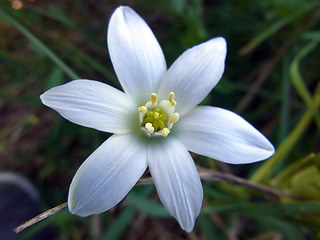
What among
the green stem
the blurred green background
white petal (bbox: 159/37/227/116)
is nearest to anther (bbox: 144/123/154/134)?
white petal (bbox: 159/37/227/116)

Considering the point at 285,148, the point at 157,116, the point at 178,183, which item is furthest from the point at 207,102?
the point at 178,183

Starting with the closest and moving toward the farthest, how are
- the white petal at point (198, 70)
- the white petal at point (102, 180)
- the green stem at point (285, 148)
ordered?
1. the white petal at point (102, 180)
2. the white petal at point (198, 70)
3. the green stem at point (285, 148)

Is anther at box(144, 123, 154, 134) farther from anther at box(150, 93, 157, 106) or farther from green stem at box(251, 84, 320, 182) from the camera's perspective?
green stem at box(251, 84, 320, 182)

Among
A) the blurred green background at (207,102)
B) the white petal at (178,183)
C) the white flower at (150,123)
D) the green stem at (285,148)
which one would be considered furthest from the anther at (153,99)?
the green stem at (285,148)

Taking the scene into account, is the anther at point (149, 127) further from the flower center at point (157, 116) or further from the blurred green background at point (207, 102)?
the blurred green background at point (207, 102)

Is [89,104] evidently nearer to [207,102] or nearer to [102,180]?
[102,180]

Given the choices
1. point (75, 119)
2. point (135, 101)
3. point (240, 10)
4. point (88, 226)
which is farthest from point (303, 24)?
point (88, 226)
